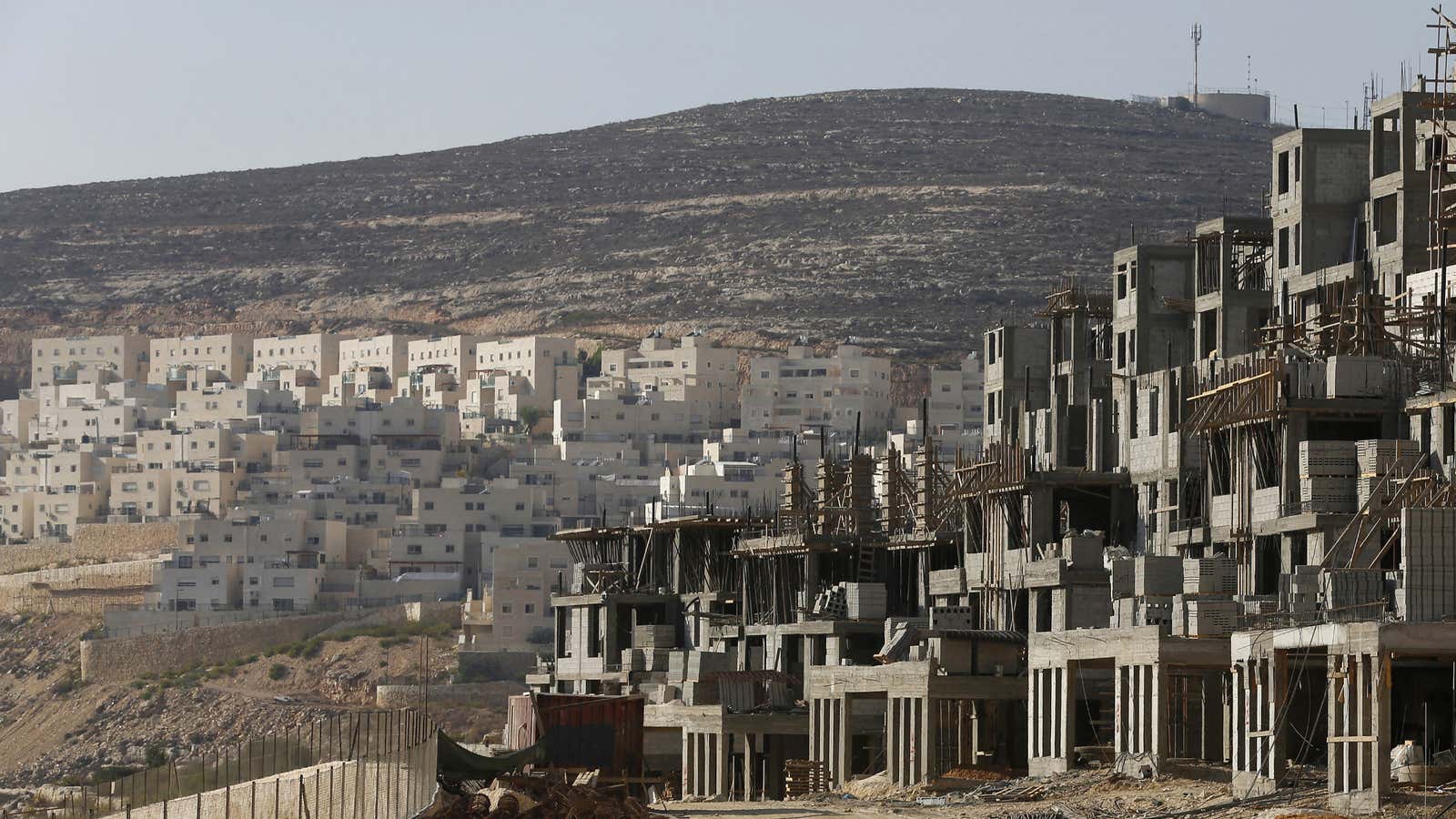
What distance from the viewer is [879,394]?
195875 mm

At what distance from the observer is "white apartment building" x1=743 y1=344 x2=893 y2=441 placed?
193 metres

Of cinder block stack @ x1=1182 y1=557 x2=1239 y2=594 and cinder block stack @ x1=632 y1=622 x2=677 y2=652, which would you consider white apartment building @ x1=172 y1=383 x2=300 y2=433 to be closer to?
cinder block stack @ x1=632 y1=622 x2=677 y2=652

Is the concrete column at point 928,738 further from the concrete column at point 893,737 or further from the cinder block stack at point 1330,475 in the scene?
the cinder block stack at point 1330,475

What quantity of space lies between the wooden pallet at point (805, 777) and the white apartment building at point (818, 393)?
122270 mm

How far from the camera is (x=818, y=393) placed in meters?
196

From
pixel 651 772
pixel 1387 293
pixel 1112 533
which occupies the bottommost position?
pixel 651 772

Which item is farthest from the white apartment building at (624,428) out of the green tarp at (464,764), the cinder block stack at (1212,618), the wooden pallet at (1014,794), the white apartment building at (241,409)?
the green tarp at (464,764)

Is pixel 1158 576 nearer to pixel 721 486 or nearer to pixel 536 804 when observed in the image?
pixel 536 804

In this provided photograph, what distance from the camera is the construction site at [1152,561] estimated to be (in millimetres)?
52438

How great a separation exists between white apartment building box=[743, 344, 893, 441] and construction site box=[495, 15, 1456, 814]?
93.5 meters

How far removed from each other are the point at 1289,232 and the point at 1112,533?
9.50 m

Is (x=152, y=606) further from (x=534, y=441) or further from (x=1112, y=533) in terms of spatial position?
(x=1112, y=533)

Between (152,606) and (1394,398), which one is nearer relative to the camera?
(1394,398)

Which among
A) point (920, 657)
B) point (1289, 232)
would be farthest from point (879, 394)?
point (920, 657)
